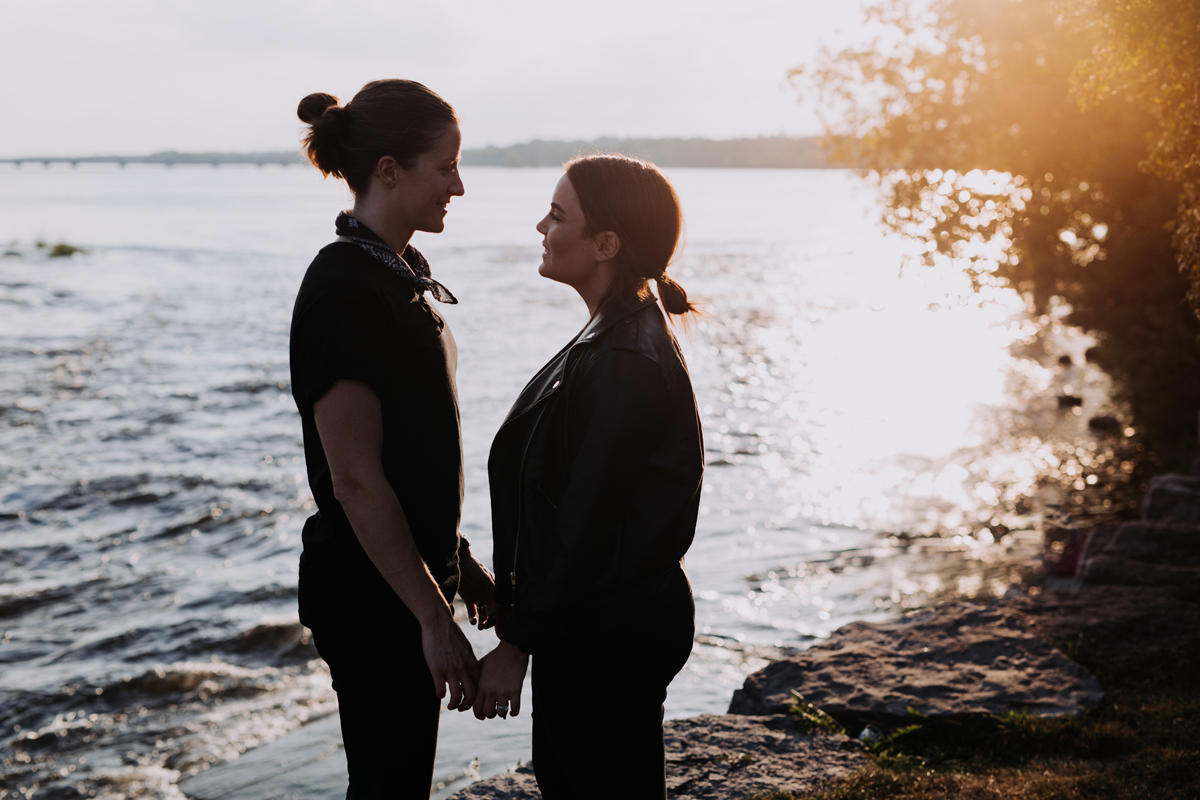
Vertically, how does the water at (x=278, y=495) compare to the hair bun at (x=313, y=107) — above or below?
below

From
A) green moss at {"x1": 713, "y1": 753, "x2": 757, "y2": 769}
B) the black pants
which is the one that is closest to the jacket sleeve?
the black pants

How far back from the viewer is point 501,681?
8.00 ft

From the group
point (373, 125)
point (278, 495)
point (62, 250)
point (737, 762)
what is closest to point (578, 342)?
point (373, 125)

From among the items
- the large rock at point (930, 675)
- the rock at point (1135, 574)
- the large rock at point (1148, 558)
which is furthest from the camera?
the large rock at point (1148, 558)

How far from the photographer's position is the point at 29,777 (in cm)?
559

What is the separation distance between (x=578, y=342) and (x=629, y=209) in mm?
395

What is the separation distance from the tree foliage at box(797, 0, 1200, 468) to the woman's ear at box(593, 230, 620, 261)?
9.55 m

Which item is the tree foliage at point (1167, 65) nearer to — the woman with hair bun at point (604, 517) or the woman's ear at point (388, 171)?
the woman with hair bun at point (604, 517)

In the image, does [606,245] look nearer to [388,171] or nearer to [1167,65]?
[388,171]

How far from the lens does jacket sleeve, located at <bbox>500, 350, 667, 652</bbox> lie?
228 centimetres

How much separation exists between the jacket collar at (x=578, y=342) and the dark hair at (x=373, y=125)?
26.9 inches

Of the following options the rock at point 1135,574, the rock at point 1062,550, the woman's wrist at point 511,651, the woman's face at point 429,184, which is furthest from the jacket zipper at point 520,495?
the rock at point 1062,550

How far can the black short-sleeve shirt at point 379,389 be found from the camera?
233 cm

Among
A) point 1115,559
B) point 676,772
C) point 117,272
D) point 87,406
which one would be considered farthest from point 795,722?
point 117,272
